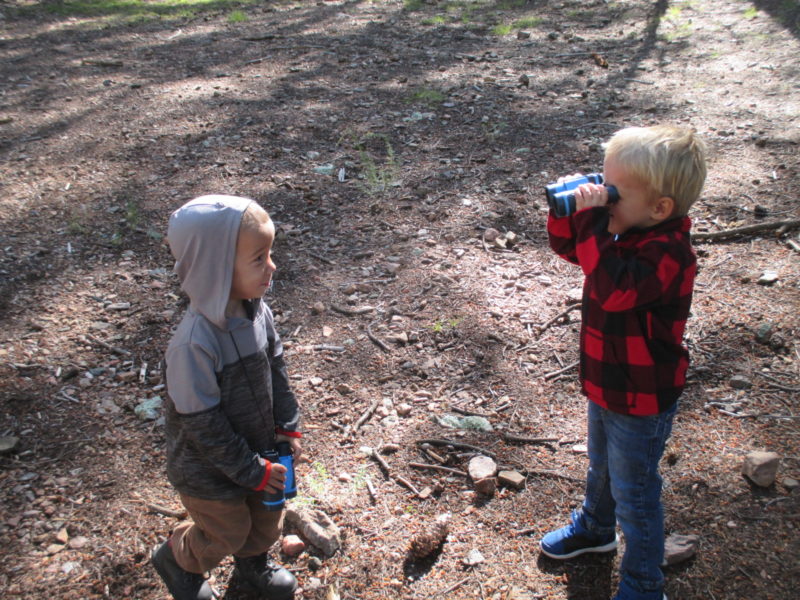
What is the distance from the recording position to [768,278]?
432 cm

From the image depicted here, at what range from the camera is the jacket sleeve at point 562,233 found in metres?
2.31

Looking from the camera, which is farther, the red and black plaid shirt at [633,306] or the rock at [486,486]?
the rock at [486,486]

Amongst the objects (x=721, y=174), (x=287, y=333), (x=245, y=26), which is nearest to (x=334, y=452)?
(x=287, y=333)

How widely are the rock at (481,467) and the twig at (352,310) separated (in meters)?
1.48

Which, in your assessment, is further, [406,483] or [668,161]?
[406,483]

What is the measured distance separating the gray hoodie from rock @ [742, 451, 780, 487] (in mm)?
2235

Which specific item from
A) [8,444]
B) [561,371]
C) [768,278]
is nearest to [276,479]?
[8,444]

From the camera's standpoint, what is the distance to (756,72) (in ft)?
25.7

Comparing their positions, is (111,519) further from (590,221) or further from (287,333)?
(590,221)

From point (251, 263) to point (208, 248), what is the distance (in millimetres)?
155

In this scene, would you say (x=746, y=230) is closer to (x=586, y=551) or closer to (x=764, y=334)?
(x=764, y=334)

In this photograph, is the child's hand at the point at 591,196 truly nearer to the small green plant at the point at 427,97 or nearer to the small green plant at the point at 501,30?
the small green plant at the point at 427,97

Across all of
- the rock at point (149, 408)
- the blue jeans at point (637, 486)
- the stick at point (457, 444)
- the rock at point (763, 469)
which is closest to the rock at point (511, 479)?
the stick at point (457, 444)

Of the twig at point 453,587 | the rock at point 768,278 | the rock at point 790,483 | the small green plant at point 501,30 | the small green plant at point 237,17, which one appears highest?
the small green plant at point 237,17
